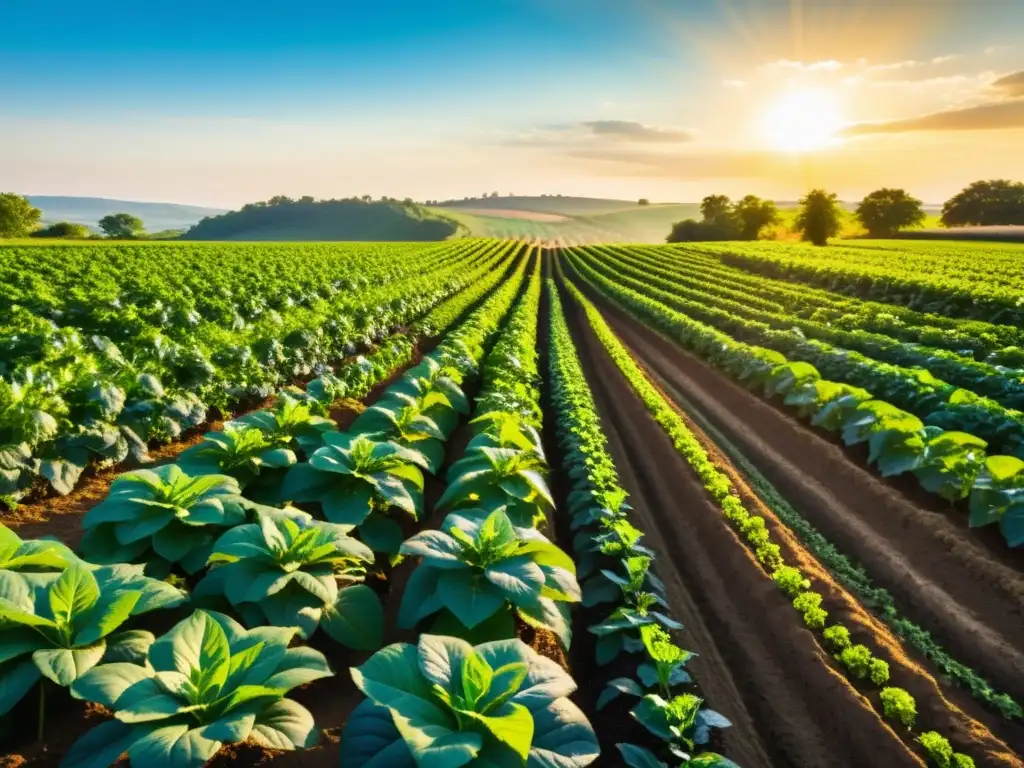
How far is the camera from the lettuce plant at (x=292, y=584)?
3555mm

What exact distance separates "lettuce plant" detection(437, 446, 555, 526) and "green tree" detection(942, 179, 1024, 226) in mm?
116132

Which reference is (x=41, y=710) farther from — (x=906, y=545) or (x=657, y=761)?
(x=906, y=545)

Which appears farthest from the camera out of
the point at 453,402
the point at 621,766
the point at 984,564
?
the point at 453,402

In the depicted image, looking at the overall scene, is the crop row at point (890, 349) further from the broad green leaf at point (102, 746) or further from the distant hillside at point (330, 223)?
the distant hillside at point (330, 223)

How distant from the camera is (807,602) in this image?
5.74m

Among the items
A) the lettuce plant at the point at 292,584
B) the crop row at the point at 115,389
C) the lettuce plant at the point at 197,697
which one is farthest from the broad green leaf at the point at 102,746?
the crop row at the point at 115,389

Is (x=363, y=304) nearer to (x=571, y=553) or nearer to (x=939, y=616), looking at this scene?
(x=571, y=553)

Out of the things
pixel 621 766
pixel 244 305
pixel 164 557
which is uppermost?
pixel 244 305

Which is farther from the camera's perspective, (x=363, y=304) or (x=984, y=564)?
(x=363, y=304)

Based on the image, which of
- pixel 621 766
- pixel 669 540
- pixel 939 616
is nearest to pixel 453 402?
pixel 669 540

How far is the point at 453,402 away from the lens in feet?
27.3

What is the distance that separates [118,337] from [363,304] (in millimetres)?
6565

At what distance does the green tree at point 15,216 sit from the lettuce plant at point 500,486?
97.8 meters

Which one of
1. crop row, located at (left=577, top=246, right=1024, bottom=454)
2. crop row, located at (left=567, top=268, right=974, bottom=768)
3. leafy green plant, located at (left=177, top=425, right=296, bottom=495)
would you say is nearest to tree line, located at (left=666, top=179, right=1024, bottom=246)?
crop row, located at (left=577, top=246, right=1024, bottom=454)
